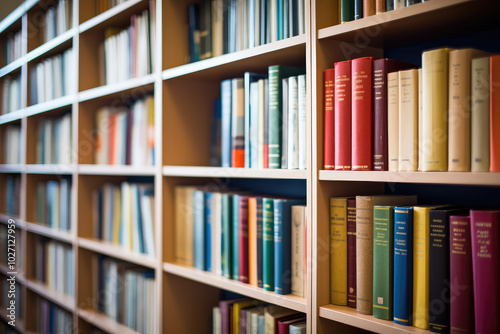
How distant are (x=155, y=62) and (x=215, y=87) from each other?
242mm

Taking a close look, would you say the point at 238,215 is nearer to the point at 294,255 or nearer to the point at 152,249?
the point at 294,255

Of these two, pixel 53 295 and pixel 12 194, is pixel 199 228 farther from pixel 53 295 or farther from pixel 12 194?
pixel 12 194

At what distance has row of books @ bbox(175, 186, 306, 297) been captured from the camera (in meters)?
1.20

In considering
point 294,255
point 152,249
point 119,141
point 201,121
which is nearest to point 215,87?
point 201,121

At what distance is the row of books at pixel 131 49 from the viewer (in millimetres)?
1693

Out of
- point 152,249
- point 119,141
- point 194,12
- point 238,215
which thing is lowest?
point 152,249

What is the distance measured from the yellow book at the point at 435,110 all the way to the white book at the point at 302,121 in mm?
319

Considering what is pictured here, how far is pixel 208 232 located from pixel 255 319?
32 cm

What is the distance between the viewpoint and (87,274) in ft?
6.82

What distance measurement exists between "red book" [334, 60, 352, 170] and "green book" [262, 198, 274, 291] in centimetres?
26

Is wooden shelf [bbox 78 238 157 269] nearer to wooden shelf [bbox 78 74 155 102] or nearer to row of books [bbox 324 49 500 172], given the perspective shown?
wooden shelf [bbox 78 74 155 102]

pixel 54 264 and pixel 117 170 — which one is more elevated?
pixel 117 170

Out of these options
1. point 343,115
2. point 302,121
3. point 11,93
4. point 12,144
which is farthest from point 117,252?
point 11,93

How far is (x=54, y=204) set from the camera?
238 cm
